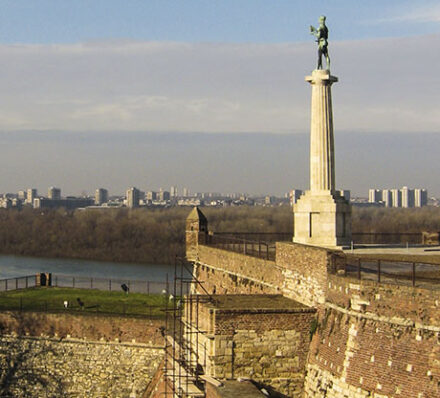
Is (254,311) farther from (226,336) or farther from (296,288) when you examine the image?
(296,288)

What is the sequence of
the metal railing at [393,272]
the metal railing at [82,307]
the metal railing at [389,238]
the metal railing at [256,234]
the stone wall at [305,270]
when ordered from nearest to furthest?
the metal railing at [393,272]
the stone wall at [305,270]
the metal railing at [82,307]
the metal railing at [389,238]
the metal railing at [256,234]

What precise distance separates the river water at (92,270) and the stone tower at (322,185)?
26.8 m

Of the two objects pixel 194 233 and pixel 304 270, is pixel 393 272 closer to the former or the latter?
pixel 304 270

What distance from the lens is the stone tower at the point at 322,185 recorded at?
65.5ft

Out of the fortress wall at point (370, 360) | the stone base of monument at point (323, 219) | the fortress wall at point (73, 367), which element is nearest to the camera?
the fortress wall at point (370, 360)

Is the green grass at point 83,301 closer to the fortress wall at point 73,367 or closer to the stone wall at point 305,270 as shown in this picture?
the fortress wall at point 73,367

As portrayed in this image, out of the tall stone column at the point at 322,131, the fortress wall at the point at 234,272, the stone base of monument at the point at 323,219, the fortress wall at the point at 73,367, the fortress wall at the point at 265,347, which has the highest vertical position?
the tall stone column at the point at 322,131

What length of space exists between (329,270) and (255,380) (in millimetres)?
2580

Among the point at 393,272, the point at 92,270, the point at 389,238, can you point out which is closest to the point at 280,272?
the point at 393,272

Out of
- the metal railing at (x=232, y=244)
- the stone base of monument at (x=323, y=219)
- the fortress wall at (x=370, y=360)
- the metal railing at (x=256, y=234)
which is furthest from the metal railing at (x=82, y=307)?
the fortress wall at (x=370, y=360)

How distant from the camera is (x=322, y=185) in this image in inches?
794

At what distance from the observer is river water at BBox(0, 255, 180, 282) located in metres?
49.9

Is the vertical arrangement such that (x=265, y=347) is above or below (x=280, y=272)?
below

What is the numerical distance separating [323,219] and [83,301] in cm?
1161
